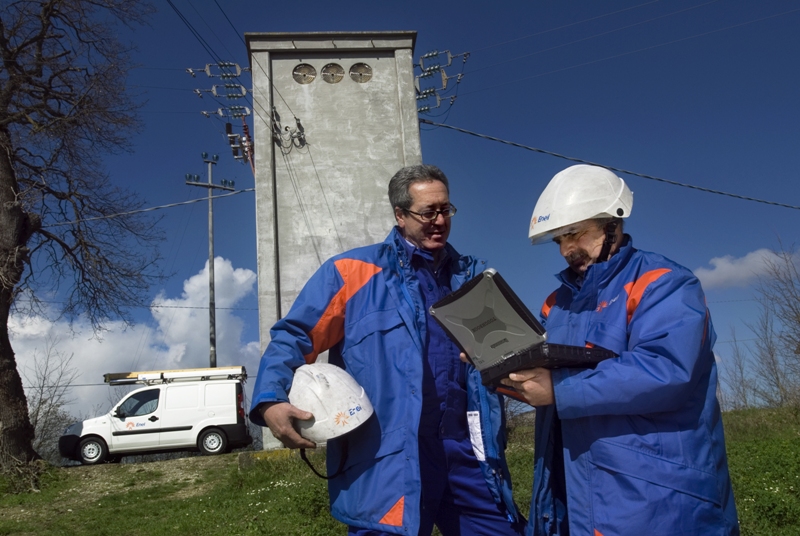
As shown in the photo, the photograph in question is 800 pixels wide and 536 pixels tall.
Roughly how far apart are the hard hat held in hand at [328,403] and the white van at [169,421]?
50.9ft

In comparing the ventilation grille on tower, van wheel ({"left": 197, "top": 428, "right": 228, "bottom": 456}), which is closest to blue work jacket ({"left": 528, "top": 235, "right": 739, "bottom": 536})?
the ventilation grille on tower

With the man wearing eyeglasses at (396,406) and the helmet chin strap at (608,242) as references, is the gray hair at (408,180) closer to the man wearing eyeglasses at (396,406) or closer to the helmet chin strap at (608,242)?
the man wearing eyeglasses at (396,406)

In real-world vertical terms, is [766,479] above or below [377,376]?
below

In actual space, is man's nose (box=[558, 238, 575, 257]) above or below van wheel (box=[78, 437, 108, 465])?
above

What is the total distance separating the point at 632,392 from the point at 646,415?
0.15 meters

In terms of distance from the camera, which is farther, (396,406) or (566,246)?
(396,406)

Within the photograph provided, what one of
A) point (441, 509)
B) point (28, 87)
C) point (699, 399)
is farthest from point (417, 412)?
point (28, 87)

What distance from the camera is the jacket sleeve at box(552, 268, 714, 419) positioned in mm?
2010

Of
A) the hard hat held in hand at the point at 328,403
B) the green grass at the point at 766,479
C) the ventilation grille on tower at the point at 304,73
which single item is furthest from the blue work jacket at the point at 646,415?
the ventilation grille on tower at the point at 304,73

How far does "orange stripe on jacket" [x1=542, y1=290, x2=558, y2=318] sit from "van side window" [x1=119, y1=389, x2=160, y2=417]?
631 inches

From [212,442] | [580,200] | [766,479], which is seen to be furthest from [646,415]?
[212,442]

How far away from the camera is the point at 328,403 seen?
2615 mm

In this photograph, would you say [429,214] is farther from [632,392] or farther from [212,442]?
[212,442]

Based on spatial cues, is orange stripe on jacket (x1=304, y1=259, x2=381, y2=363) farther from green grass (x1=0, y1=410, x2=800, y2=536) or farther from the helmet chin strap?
green grass (x1=0, y1=410, x2=800, y2=536)
